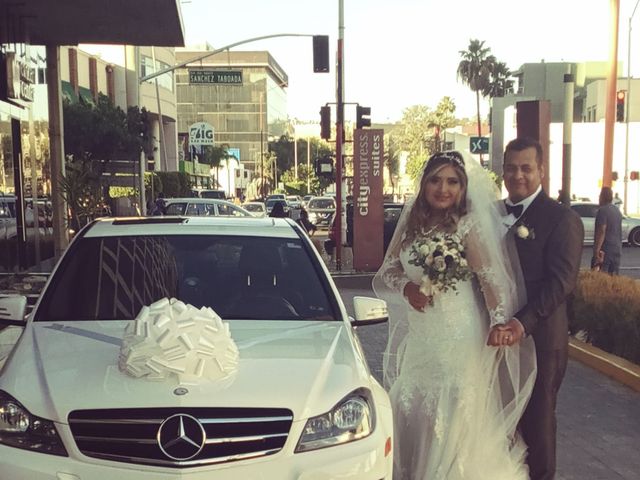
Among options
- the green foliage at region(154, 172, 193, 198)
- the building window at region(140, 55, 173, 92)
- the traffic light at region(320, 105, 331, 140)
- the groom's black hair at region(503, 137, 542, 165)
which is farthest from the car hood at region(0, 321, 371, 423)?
the building window at region(140, 55, 173, 92)

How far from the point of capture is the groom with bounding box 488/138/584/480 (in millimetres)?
3406

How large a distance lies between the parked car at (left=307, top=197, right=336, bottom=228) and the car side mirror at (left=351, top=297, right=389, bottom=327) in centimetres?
2412

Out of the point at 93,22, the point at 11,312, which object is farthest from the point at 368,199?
the point at 11,312

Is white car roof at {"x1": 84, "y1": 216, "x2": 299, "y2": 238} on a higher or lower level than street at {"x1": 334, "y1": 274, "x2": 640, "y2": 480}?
higher

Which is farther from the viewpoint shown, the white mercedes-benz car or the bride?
the bride

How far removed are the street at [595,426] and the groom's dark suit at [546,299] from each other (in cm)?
63

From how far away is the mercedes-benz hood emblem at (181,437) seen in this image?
8.25 ft

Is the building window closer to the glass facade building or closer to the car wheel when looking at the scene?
the car wheel

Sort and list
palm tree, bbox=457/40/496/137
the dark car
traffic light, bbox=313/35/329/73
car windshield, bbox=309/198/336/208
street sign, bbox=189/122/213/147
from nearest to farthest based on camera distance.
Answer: the dark car
traffic light, bbox=313/35/329/73
car windshield, bbox=309/198/336/208
street sign, bbox=189/122/213/147
palm tree, bbox=457/40/496/137

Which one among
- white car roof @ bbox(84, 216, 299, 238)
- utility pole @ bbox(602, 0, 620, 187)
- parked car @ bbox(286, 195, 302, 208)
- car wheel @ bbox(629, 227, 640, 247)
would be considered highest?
utility pole @ bbox(602, 0, 620, 187)

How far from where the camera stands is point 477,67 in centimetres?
6172

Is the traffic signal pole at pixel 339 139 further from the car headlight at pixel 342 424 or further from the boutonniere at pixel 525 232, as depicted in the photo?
the car headlight at pixel 342 424

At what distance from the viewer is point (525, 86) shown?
186 ft

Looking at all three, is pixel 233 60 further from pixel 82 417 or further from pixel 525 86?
pixel 82 417
